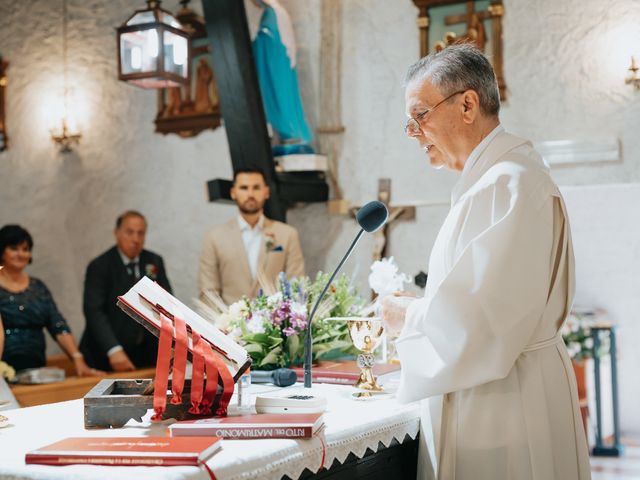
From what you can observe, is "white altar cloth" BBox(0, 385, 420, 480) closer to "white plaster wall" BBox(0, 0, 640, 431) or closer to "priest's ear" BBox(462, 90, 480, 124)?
"priest's ear" BBox(462, 90, 480, 124)

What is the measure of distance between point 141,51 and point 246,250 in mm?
1704

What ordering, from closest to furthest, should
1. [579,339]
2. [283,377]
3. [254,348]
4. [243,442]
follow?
[243,442] → [283,377] → [254,348] → [579,339]

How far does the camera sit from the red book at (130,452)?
5.60 ft

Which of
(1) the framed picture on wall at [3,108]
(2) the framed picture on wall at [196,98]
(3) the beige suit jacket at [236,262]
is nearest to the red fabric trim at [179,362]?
(3) the beige suit jacket at [236,262]

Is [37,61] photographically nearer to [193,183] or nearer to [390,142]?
[193,183]

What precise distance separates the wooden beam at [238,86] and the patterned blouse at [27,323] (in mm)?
1754

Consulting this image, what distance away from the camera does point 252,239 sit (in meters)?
6.50

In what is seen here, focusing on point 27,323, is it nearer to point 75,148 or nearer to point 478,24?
point 75,148

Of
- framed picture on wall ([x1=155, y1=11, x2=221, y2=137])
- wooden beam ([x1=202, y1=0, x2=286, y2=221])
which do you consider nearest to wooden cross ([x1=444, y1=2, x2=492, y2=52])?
wooden beam ([x1=202, y1=0, x2=286, y2=221])

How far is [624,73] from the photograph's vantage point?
6277 millimetres

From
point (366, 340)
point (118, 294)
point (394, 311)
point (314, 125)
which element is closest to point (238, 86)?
point (314, 125)

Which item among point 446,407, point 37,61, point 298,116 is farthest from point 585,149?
point 37,61

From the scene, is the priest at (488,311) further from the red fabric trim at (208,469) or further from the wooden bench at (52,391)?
the wooden bench at (52,391)

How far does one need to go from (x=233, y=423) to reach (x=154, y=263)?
5153 mm
